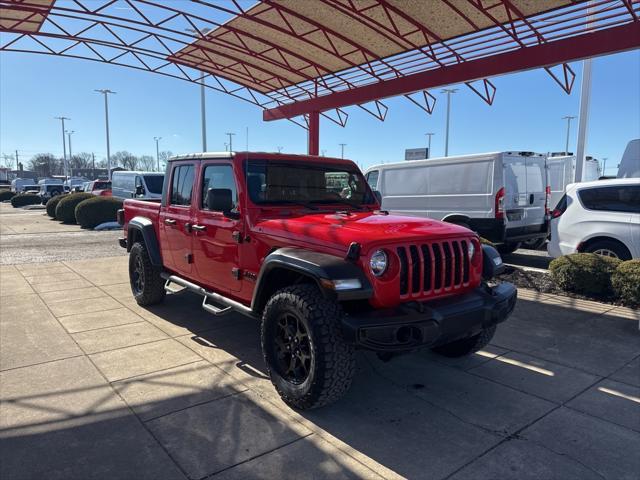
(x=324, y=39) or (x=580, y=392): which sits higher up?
(x=324, y=39)

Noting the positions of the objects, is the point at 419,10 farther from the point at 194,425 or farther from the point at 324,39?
the point at 194,425

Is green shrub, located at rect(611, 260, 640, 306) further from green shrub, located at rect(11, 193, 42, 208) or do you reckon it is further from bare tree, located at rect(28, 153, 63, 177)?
bare tree, located at rect(28, 153, 63, 177)

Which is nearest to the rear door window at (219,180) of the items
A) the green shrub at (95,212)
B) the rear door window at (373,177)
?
the rear door window at (373,177)

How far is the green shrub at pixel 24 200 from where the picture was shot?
30859 mm

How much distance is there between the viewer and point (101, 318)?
214 inches

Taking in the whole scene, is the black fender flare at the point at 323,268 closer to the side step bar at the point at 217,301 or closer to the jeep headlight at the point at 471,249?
the side step bar at the point at 217,301

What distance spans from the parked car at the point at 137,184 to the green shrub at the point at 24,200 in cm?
1512

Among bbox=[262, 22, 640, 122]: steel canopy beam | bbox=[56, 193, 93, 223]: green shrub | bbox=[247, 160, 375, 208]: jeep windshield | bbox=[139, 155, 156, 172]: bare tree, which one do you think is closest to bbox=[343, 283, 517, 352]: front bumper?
bbox=[247, 160, 375, 208]: jeep windshield

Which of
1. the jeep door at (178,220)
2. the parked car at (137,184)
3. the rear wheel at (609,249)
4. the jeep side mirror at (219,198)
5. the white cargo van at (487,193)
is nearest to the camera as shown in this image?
the jeep side mirror at (219,198)

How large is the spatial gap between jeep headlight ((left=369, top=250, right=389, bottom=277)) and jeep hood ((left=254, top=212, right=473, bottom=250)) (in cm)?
7

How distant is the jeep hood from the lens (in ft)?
10.2

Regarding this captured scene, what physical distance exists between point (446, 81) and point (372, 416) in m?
8.11

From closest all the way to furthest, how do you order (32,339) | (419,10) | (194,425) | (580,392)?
(194,425) → (580,392) → (32,339) → (419,10)

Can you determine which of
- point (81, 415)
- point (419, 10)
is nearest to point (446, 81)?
point (419, 10)
